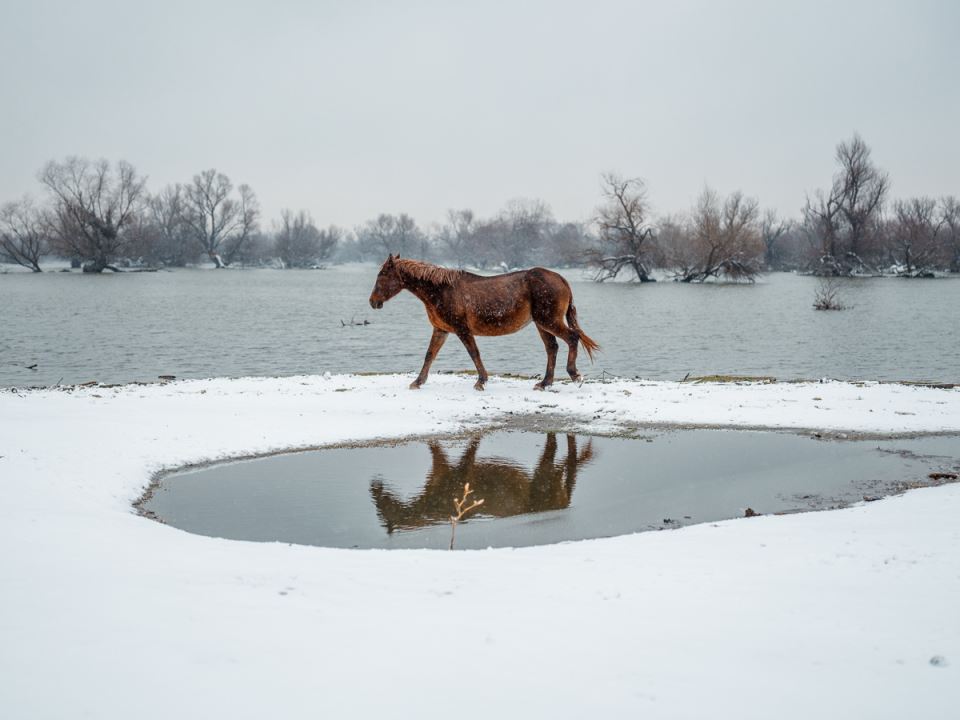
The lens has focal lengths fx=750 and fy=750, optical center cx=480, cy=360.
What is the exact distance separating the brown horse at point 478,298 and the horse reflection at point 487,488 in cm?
347

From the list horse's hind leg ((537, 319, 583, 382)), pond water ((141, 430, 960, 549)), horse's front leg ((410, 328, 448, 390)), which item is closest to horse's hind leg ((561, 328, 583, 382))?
horse's hind leg ((537, 319, 583, 382))

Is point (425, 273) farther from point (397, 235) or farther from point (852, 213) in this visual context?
point (397, 235)

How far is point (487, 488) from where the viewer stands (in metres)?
7.69

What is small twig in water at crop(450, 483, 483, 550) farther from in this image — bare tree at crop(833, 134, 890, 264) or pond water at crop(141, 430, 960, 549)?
bare tree at crop(833, 134, 890, 264)

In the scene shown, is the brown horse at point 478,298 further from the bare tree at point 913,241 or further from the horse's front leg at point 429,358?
the bare tree at point 913,241

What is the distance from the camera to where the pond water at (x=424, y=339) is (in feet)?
65.8

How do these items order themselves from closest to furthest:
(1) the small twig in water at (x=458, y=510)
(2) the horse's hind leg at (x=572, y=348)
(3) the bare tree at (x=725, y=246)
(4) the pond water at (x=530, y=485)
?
(1) the small twig in water at (x=458, y=510) < (4) the pond water at (x=530, y=485) < (2) the horse's hind leg at (x=572, y=348) < (3) the bare tree at (x=725, y=246)

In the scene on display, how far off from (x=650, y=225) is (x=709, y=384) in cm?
5812

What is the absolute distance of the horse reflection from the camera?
22.8ft

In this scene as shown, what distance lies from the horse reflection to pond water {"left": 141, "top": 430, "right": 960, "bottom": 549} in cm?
2

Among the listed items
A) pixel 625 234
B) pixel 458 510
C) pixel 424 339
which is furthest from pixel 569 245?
pixel 458 510

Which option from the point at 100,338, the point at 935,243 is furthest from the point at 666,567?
the point at 935,243

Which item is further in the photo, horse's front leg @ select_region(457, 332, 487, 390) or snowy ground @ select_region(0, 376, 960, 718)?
horse's front leg @ select_region(457, 332, 487, 390)

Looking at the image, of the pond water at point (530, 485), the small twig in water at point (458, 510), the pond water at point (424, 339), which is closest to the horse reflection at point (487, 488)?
the pond water at point (530, 485)
